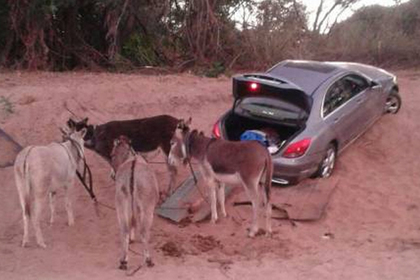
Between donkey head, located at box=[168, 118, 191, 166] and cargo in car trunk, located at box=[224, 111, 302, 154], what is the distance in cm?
120

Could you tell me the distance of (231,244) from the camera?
8.39m

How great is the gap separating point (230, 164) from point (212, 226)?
3.40ft

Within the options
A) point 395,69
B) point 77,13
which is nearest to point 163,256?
point 77,13

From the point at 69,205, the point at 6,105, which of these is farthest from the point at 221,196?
the point at 6,105

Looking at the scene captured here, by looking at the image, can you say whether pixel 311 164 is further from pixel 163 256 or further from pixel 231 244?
pixel 163 256

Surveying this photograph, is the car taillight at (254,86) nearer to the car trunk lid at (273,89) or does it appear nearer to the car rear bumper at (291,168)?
the car trunk lid at (273,89)

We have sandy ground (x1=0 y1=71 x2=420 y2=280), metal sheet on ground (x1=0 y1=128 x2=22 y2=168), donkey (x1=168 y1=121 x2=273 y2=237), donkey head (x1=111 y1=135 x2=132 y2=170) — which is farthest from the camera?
metal sheet on ground (x1=0 y1=128 x2=22 y2=168)

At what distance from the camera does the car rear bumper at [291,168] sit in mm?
9477

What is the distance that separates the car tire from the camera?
10.1 metres

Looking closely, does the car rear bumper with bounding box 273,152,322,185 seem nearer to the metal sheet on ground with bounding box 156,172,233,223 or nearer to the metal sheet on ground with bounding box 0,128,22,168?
the metal sheet on ground with bounding box 156,172,233,223

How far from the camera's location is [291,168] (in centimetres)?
948

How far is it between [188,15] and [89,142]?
27.5ft

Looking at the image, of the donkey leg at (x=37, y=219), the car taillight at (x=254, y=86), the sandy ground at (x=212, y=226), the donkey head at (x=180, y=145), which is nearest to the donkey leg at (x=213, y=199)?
the sandy ground at (x=212, y=226)

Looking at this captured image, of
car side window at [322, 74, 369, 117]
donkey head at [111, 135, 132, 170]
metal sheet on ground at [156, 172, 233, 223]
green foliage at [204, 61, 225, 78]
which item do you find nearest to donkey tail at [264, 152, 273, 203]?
metal sheet on ground at [156, 172, 233, 223]
